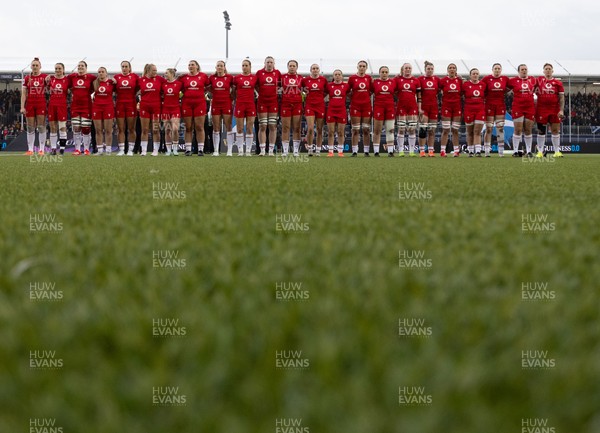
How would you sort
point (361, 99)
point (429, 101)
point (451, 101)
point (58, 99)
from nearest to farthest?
point (361, 99)
point (58, 99)
point (451, 101)
point (429, 101)

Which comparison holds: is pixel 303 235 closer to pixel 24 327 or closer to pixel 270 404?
pixel 24 327

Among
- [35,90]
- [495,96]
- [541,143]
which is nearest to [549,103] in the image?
[541,143]

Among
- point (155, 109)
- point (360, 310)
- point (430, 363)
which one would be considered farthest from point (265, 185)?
point (155, 109)

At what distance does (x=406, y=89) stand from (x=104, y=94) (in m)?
6.56

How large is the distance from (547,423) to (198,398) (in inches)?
16.8

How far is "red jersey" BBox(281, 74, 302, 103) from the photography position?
13.6 m

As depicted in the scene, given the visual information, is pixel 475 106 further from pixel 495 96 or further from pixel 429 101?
pixel 429 101

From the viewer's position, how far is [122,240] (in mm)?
2031

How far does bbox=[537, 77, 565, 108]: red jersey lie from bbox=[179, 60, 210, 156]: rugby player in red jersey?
726cm

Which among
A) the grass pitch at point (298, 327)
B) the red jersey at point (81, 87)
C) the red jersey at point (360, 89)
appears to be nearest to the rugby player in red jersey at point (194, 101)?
the red jersey at point (81, 87)

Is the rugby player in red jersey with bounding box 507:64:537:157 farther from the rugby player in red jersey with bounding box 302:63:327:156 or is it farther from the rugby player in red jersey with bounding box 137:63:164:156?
the rugby player in red jersey with bounding box 137:63:164:156

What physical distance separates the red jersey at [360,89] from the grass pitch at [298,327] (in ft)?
37.8

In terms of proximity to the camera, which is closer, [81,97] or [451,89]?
[81,97]

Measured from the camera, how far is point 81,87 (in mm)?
13766
